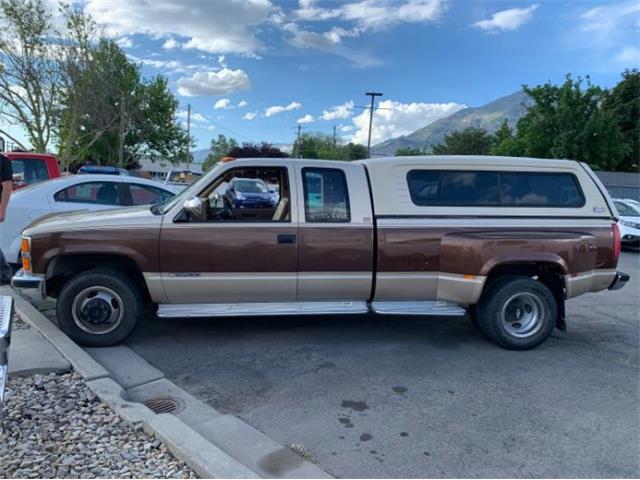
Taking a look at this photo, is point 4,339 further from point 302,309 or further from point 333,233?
point 333,233

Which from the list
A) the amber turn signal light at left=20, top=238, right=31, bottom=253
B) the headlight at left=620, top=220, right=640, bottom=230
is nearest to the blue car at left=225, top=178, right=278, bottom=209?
the amber turn signal light at left=20, top=238, right=31, bottom=253

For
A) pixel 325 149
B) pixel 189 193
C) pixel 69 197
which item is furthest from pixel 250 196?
pixel 325 149

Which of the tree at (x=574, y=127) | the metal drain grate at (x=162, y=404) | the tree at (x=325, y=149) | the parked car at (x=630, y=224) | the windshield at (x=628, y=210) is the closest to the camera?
the metal drain grate at (x=162, y=404)

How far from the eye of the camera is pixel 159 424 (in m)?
3.10

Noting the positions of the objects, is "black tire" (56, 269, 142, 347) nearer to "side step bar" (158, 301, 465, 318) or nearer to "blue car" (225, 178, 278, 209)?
"side step bar" (158, 301, 465, 318)

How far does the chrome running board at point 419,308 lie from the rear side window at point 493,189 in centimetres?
109

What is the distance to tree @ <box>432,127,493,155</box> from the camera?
53.2 metres

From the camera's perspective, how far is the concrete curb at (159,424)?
2.68 m

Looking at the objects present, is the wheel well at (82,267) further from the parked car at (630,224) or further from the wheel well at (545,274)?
the parked car at (630,224)

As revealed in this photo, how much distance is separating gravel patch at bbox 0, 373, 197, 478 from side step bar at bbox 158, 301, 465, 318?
1.28 meters

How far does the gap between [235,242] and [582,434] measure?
11.0 ft

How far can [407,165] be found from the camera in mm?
5059

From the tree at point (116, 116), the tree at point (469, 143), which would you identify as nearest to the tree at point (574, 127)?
the tree at point (469, 143)

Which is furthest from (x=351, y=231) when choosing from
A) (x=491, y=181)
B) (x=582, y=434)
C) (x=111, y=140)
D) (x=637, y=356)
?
(x=111, y=140)
